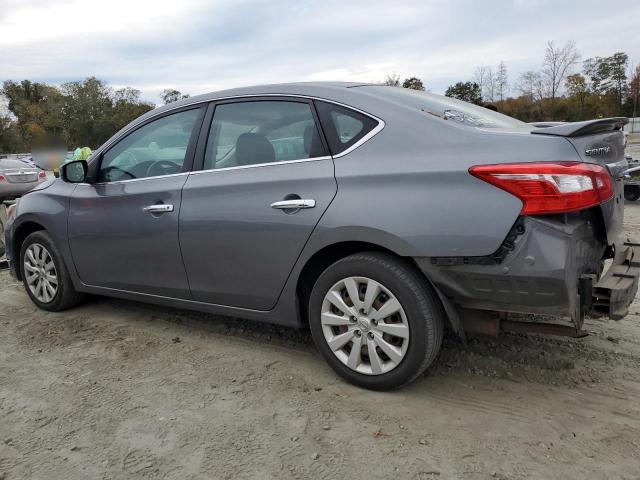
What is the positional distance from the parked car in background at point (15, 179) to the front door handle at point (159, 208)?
1162 centimetres

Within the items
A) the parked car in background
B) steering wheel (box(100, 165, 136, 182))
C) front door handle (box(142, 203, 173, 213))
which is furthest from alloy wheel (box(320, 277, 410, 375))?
the parked car in background

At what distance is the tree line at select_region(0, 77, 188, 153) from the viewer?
145 ft

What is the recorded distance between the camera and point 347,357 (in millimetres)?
3016

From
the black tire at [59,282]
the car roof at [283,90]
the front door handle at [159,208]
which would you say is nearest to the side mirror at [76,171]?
the black tire at [59,282]

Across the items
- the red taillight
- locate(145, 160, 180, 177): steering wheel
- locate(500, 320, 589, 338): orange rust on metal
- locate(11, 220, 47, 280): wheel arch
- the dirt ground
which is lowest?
the dirt ground

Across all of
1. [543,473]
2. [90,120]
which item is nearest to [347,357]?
[543,473]

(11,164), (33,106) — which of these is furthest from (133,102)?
(11,164)

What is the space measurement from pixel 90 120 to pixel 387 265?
4884cm

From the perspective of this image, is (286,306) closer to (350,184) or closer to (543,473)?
(350,184)

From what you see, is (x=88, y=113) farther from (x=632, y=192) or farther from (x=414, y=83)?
(x=632, y=192)

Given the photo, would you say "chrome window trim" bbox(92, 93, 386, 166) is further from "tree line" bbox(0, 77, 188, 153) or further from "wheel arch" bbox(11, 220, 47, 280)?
"tree line" bbox(0, 77, 188, 153)

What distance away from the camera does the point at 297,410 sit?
284 centimetres

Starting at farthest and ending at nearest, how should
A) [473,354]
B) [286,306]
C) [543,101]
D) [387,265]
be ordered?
1. [543,101]
2. [473,354]
3. [286,306]
4. [387,265]

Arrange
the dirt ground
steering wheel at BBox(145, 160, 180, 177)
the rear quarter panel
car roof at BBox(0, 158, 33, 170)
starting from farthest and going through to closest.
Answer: car roof at BBox(0, 158, 33, 170) < steering wheel at BBox(145, 160, 180, 177) < the rear quarter panel < the dirt ground
